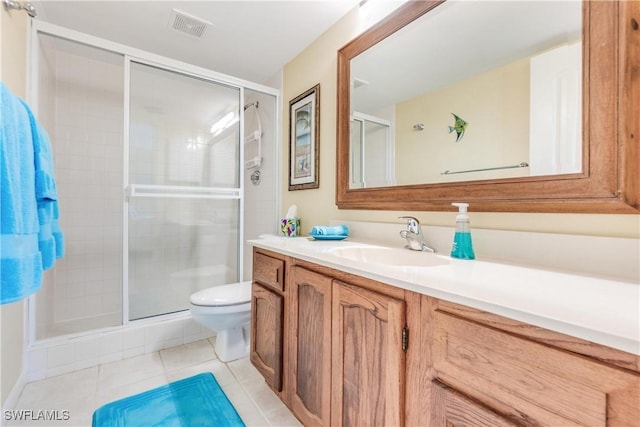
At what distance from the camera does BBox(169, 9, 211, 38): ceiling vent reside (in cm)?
181

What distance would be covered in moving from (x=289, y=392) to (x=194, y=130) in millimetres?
2060

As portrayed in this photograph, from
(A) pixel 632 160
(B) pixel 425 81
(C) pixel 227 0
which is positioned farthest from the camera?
(C) pixel 227 0

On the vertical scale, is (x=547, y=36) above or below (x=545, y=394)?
above

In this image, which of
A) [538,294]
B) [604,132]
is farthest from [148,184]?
[604,132]

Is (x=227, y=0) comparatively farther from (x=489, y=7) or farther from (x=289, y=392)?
(x=289, y=392)

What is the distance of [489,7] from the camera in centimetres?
111

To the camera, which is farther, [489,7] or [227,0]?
[227,0]

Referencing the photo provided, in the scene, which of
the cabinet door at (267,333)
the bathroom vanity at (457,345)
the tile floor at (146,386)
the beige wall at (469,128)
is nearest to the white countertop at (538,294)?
the bathroom vanity at (457,345)

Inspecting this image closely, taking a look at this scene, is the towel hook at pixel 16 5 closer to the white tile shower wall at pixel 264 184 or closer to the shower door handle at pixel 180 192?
the shower door handle at pixel 180 192

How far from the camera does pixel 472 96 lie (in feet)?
3.84

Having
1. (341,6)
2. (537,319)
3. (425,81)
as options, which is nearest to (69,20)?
(341,6)

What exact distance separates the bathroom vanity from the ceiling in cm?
156

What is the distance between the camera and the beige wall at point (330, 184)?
95cm

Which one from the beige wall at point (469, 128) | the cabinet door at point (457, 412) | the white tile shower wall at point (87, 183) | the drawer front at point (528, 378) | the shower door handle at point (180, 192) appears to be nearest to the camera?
the drawer front at point (528, 378)
